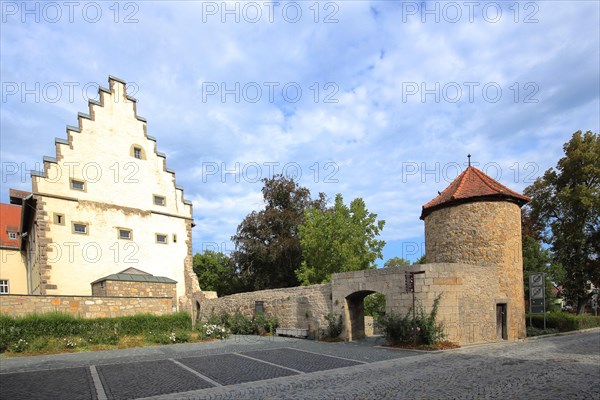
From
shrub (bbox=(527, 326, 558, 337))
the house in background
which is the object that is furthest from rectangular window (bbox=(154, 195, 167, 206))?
shrub (bbox=(527, 326, 558, 337))

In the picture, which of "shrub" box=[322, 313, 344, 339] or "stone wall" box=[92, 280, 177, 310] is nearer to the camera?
"shrub" box=[322, 313, 344, 339]

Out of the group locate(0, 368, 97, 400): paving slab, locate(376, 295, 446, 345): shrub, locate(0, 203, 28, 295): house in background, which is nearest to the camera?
locate(0, 368, 97, 400): paving slab

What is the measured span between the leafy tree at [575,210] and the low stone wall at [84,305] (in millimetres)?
27481

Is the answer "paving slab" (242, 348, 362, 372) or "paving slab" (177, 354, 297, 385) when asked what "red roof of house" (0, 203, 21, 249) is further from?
"paving slab" (242, 348, 362, 372)

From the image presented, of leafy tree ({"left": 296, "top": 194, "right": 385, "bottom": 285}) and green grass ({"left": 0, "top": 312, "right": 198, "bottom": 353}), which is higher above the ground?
leafy tree ({"left": 296, "top": 194, "right": 385, "bottom": 285})

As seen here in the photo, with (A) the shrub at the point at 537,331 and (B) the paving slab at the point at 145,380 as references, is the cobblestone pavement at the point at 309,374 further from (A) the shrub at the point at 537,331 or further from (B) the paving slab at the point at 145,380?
(A) the shrub at the point at 537,331

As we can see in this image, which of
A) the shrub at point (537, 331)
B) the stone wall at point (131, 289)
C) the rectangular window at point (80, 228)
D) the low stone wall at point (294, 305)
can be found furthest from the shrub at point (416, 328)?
the rectangular window at point (80, 228)

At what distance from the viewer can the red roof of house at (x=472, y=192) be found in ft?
59.5

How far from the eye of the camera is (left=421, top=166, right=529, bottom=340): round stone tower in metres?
18.0

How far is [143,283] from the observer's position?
24344 millimetres

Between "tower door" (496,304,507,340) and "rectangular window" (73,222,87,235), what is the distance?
22599 millimetres

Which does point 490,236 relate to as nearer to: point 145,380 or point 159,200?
point 145,380

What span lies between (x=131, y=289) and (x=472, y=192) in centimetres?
1866

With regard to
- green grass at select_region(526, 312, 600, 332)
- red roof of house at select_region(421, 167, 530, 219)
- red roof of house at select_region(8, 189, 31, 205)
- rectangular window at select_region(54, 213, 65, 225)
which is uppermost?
red roof of house at select_region(8, 189, 31, 205)
